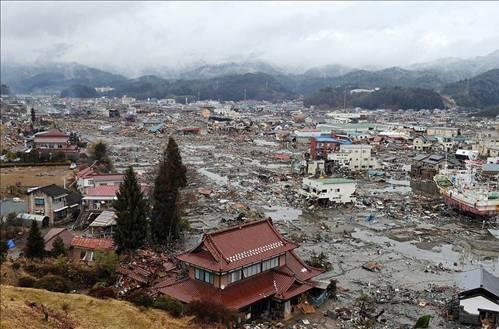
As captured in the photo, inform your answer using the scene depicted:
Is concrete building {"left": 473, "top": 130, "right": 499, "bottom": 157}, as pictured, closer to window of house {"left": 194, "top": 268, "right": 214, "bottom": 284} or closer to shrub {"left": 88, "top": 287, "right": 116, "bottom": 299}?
window of house {"left": 194, "top": 268, "right": 214, "bottom": 284}

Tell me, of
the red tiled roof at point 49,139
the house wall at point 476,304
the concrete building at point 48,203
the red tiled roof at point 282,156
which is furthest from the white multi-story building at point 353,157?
the house wall at point 476,304

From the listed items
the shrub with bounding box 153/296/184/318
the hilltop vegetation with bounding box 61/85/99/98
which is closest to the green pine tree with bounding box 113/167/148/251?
the shrub with bounding box 153/296/184/318

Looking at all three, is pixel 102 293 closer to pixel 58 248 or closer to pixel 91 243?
pixel 58 248

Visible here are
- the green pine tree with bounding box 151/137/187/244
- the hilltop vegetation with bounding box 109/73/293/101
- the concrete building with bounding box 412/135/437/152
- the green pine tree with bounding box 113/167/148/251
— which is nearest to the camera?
the green pine tree with bounding box 113/167/148/251

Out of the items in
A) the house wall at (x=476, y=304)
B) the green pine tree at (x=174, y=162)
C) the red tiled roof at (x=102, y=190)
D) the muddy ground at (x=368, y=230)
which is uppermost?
the green pine tree at (x=174, y=162)

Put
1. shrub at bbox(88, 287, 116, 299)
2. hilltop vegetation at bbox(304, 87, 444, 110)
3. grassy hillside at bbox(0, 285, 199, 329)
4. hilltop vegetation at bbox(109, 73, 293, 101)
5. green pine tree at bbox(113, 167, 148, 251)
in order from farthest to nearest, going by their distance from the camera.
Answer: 1. hilltop vegetation at bbox(109, 73, 293, 101)
2. hilltop vegetation at bbox(304, 87, 444, 110)
3. green pine tree at bbox(113, 167, 148, 251)
4. shrub at bbox(88, 287, 116, 299)
5. grassy hillside at bbox(0, 285, 199, 329)

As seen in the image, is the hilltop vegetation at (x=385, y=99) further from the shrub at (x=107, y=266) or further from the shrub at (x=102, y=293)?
the shrub at (x=102, y=293)
